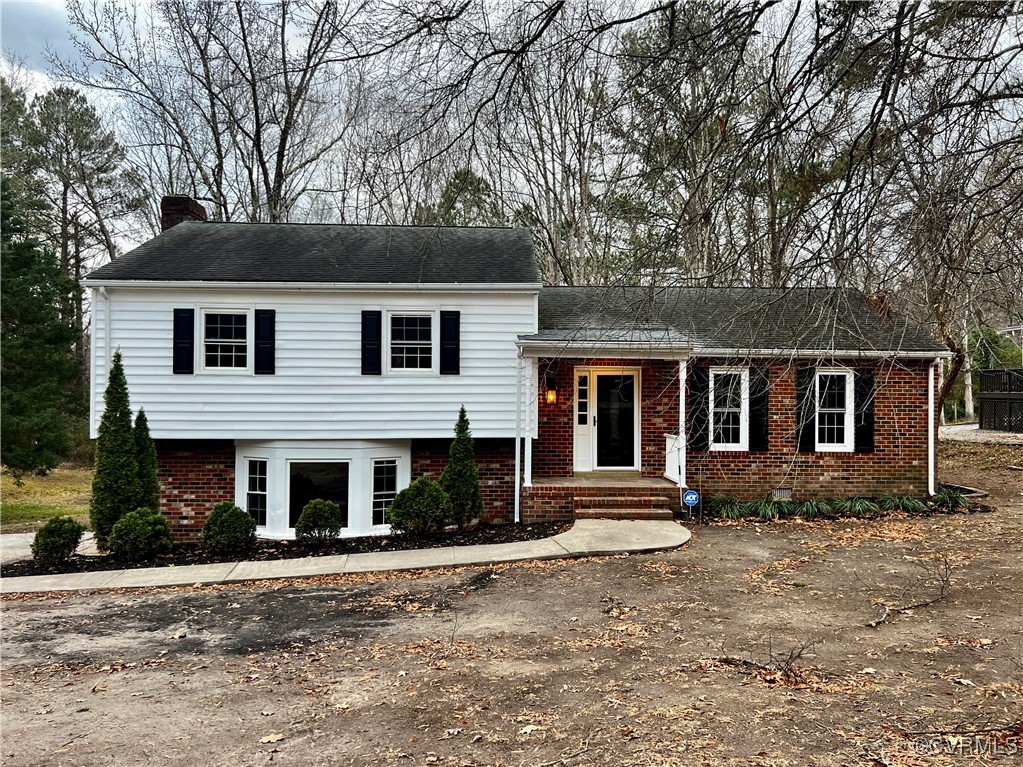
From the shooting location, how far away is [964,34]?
3.57m

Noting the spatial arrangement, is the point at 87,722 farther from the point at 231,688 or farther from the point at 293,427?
the point at 293,427

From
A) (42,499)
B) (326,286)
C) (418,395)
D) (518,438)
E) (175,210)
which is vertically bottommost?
(42,499)

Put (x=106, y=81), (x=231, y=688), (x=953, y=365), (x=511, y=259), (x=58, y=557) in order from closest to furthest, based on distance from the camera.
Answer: (x=231, y=688), (x=58, y=557), (x=511, y=259), (x=953, y=365), (x=106, y=81)

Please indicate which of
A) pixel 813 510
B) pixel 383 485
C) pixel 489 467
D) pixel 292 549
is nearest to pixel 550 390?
pixel 489 467

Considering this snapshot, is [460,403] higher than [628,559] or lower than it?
higher

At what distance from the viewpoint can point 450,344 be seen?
35.3ft

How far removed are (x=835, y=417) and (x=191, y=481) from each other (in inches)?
468

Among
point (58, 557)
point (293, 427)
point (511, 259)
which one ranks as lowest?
point (58, 557)

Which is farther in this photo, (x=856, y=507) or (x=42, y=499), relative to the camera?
(x=42, y=499)

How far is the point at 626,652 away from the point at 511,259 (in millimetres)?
8175

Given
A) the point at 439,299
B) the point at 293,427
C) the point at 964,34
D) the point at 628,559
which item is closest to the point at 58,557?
the point at 293,427

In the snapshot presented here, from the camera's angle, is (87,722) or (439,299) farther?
(439,299)

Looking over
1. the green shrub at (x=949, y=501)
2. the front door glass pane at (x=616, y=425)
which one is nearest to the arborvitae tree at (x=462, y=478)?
the front door glass pane at (x=616, y=425)

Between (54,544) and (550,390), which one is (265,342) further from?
(550,390)
